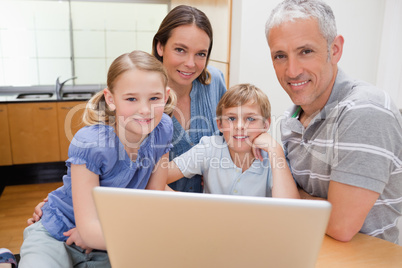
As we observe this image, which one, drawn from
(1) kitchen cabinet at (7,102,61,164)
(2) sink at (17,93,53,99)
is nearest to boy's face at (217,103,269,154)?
(1) kitchen cabinet at (7,102,61,164)

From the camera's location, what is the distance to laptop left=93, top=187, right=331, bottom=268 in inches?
25.5

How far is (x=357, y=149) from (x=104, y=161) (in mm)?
815

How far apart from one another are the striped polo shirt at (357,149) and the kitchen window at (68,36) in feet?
12.2

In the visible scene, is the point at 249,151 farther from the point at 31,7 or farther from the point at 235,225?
the point at 31,7

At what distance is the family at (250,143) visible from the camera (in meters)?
1.10

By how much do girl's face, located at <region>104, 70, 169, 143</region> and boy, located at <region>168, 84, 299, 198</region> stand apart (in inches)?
13.5

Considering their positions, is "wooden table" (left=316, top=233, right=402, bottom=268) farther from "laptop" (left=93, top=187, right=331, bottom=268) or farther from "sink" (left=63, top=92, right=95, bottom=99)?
"sink" (left=63, top=92, right=95, bottom=99)

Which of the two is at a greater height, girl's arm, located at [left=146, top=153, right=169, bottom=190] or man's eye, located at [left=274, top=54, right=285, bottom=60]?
man's eye, located at [left=274, top=54, right=285, bottom=60]

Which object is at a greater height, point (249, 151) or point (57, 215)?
point (249, 151)

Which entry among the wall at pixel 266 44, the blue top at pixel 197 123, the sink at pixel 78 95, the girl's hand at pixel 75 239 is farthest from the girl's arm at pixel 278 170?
the sink at pixel 78 95

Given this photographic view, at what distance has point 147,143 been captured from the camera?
143 cm

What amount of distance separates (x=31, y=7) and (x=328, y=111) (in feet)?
14.0

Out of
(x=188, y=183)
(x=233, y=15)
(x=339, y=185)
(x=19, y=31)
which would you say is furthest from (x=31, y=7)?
(x=339, y=185)

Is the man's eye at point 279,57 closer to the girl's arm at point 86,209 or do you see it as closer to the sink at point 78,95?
the girl's arm at point 86,209
